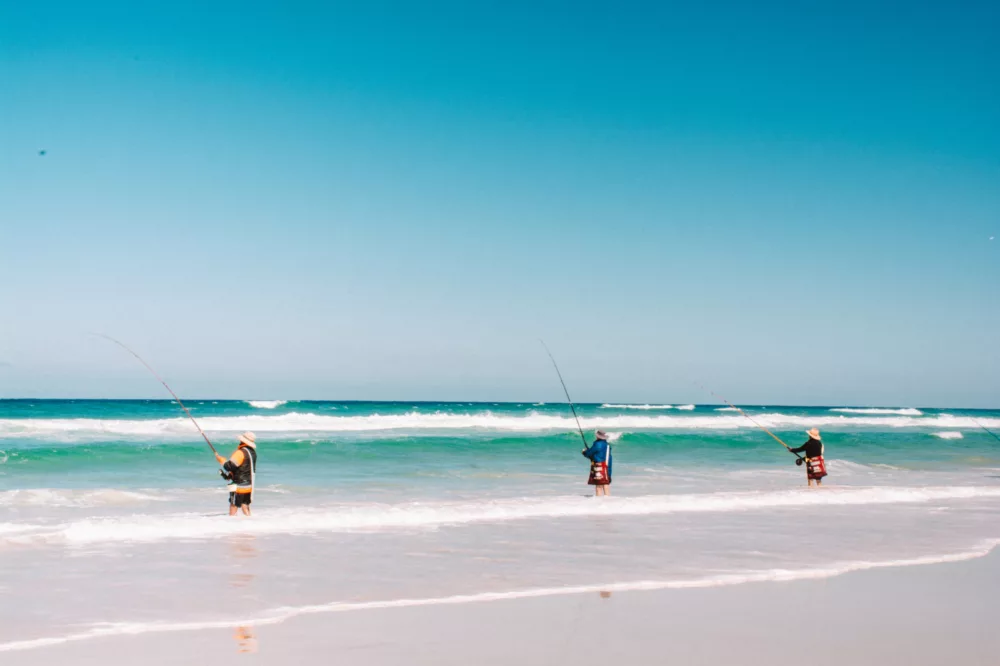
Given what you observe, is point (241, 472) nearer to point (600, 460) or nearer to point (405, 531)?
point (405, 531)

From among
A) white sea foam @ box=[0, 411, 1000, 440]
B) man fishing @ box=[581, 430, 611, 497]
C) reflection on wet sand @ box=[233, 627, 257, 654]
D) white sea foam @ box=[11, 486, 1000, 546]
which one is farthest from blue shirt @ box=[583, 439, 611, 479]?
white sea foam @ box=[0, 411, 1000, 440]

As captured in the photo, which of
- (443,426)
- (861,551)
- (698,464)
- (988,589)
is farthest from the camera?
(443,426)

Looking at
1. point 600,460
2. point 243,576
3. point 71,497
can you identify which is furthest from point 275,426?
point 243,576

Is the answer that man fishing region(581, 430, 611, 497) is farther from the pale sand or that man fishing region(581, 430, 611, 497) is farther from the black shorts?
the pale sand

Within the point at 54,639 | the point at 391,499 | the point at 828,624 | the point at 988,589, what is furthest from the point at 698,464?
the point at 54,639

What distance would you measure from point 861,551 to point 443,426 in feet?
103

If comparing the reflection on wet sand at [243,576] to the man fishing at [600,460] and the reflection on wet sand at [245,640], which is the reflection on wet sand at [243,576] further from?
the man fishing at [600,460]

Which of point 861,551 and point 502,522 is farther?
point 502,522

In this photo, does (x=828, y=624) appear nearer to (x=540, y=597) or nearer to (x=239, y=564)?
(x=540, y=597)

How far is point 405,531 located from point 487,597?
3613 millimetres

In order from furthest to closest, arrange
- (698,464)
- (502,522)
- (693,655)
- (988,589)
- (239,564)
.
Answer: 1. (698,464)
2. (502,522)
3. (239,564)
4. (988,589)
5. (693,655)

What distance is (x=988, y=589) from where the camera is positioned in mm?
7098

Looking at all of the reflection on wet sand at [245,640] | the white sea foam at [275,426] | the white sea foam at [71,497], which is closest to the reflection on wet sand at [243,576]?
the reflection on wet sand at [245,640]

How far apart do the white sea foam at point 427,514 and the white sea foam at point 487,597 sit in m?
3.68
